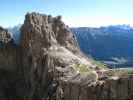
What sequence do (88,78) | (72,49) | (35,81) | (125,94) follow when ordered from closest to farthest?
(125,94), (88,78), (35,81), (72,49)

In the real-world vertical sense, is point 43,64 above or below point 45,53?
below

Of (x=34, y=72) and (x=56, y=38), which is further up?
(x=56, y=38)

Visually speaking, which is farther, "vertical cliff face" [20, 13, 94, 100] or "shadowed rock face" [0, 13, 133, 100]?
"vertical cliff face" [20, 13, 94, 100]

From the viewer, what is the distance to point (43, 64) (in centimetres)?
14250

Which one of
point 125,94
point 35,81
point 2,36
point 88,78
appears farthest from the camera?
point 2,36

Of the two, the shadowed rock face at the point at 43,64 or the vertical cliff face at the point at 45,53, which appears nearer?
the shadowed rock face at the point at 43,64

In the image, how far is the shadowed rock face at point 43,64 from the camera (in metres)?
120

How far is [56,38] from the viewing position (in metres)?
157

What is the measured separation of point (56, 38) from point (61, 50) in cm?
1308

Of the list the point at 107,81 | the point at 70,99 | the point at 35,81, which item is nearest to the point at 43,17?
the point at 35,81

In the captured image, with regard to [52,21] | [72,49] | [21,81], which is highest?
[52,21]

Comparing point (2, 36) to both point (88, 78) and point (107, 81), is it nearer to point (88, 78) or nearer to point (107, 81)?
point (88, 78)

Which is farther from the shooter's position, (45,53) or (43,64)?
(45,53)

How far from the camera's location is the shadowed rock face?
4706 inches
